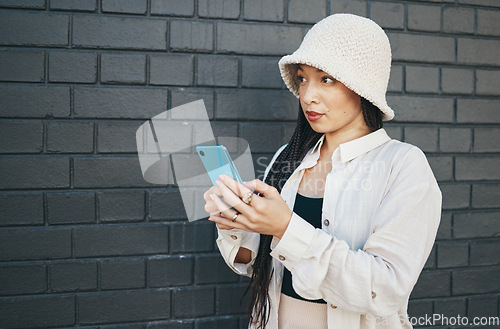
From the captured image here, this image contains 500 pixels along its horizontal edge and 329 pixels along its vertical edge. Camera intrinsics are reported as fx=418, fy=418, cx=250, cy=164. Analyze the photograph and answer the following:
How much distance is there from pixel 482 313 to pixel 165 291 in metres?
2.07

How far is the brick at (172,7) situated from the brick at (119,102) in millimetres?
426

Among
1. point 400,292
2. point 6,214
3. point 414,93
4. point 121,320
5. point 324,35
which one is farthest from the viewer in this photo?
point 414,93

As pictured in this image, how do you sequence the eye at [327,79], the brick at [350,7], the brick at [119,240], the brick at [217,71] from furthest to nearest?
the brick at [350,7], the brick at [217,71], the brick at [119,240], the eye at [327,79]

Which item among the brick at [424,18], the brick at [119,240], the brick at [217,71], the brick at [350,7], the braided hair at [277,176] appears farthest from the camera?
the brick at [424,18]

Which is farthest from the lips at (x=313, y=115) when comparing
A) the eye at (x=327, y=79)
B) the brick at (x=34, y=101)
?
the brick at (x=34, y=101)

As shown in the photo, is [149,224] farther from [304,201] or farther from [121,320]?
[304,201]

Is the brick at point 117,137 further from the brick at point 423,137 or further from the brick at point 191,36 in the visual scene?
the brick at point 423,137

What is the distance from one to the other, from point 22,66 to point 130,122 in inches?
23.6

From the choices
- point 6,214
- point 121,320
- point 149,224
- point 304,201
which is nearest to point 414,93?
point 304,201

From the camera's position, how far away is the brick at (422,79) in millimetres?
2592

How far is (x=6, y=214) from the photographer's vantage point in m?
2.13

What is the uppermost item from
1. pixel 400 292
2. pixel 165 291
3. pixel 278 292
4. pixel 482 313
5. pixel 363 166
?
pixel 363 166

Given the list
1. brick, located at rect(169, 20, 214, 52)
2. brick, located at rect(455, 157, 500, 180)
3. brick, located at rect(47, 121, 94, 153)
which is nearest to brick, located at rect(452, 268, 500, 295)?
brick, located at rect(455, 157, 500, 180)

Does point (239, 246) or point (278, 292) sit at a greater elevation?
point (239, 246)
